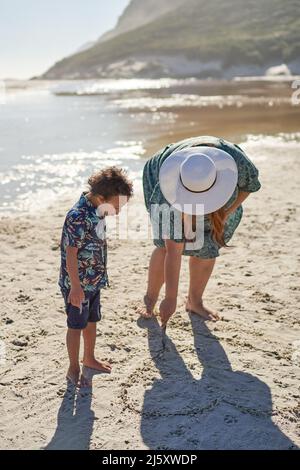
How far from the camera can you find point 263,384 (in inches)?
123

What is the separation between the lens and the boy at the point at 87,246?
2799 millimetres

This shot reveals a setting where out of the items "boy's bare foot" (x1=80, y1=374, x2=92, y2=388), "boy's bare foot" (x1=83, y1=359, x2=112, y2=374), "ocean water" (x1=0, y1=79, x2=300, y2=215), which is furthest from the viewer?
"ocean water" (x1=0, y1=79, x2=300, y2=215)

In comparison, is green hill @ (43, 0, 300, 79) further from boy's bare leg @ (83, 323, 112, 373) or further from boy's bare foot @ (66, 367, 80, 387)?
boy's bare foot @ (66, 367, 80, 387)

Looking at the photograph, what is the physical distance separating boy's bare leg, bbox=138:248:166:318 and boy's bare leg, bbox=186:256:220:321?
23cm

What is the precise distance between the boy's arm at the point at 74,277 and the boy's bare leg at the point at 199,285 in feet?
3.74

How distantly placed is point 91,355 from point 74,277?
2.16 ft

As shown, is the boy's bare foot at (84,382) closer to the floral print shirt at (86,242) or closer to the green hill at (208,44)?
the floral print shirt at (86,242)

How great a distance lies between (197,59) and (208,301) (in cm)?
6135

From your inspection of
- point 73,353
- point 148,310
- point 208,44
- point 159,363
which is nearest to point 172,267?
point 159,363

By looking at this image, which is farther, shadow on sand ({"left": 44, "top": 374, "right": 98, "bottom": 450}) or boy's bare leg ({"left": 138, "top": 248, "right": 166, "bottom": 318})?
boy's bare leg ({"left": 138, "top": 248, "right": 166, "bottom": 318})

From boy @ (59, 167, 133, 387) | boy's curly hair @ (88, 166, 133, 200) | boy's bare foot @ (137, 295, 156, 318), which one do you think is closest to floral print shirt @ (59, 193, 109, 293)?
boy @ (59, 167, 133, 387)

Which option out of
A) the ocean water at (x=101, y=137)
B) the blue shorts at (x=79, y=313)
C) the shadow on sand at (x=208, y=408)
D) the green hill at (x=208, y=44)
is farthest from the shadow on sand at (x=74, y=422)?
the green hill at (x=208, y=44)

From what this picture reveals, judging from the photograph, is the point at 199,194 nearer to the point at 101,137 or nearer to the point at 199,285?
the point at 199,285

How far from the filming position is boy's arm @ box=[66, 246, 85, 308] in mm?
2826
